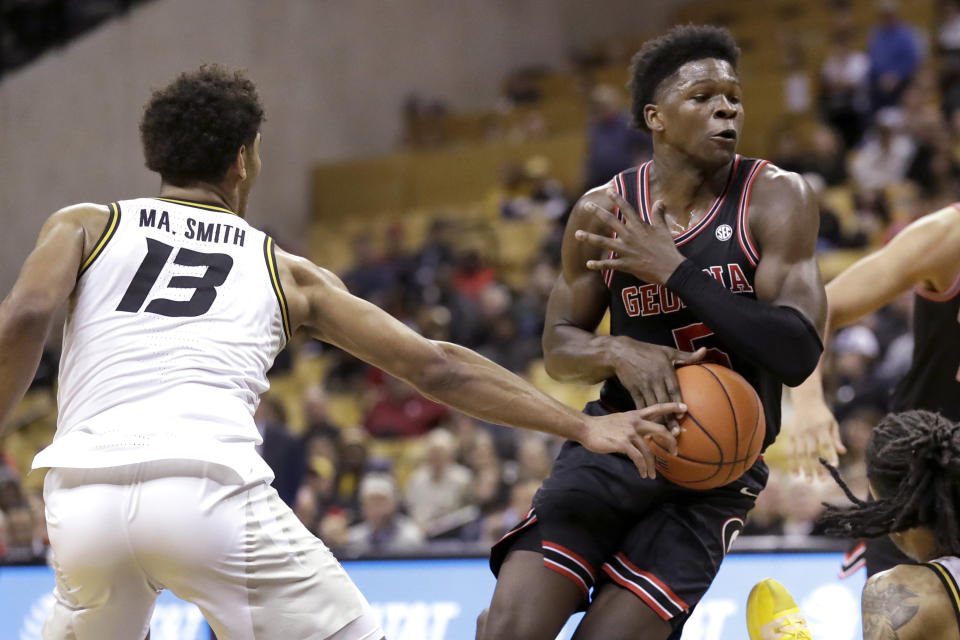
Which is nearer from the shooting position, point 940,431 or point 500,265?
point 940,431

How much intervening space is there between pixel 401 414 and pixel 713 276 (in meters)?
8.50

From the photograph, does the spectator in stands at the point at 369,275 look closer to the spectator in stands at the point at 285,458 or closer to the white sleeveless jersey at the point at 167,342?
the spectator in stands at the point at 285,458

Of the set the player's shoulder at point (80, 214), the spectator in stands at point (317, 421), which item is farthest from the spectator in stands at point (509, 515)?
the player's shoulder at point (80, 214)

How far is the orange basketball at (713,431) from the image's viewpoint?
3664mm

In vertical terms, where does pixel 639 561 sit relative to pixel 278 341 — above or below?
below

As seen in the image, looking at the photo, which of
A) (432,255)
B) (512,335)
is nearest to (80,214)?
(512,335)

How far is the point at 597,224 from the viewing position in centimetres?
407

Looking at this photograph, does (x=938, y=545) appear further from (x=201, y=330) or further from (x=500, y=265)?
(x=500, y=265)

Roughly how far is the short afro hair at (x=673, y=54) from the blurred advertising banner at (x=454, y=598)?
2414mm

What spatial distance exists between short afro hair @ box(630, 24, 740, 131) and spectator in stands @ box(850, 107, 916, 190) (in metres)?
8.60

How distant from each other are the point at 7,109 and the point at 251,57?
3572mm

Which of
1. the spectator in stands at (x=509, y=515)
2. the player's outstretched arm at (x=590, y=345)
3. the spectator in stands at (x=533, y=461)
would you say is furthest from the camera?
the spectator in stands at (x=533, y=461)

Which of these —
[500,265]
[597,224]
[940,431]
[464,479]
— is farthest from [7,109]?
[940,431]

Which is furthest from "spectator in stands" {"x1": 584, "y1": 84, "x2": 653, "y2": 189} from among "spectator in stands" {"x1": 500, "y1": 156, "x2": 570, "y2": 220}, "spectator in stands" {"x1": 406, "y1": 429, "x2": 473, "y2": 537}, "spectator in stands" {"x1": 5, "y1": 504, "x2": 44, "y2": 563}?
"spectator in stands" {"x1": 5, "y1": 504, "x2": 44, "y2": 563}
